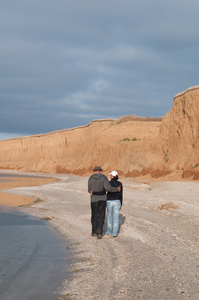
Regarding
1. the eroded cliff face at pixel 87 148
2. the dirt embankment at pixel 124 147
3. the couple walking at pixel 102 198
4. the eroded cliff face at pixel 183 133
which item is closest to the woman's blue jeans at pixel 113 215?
the couple walking at pixel 102 198

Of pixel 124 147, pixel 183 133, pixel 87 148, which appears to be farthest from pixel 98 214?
pixel 87 148

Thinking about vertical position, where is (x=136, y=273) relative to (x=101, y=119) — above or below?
below

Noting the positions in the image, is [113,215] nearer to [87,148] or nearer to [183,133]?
[183,133]

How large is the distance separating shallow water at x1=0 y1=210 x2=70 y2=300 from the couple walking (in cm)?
125

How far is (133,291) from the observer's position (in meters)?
5.45

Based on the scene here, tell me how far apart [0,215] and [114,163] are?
36.5 meters

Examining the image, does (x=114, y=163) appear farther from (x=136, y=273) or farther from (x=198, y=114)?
(x=136, y=273)

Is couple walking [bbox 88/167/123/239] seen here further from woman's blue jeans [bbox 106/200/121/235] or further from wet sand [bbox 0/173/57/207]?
wet sand [bbox 0/173/57/207]

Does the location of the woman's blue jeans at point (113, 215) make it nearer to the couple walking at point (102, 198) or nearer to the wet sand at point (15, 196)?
the couple walking at point (102, 198)

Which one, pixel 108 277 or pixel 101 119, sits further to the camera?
pixel 101 119

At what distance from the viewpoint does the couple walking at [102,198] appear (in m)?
9.98

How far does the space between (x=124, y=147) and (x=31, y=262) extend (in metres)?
44.2

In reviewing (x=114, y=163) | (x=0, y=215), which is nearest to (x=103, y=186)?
→ (x=0, y=215)

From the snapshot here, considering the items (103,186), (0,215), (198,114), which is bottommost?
(0,215)
